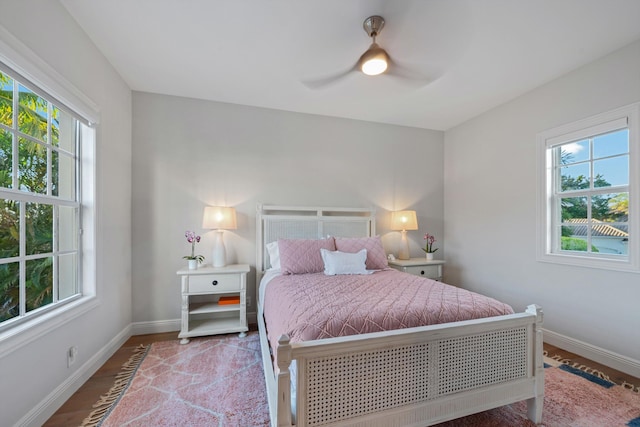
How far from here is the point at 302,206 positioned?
3.42m

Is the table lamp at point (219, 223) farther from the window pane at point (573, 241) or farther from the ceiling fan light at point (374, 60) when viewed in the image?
the window pane at point (573, 241)

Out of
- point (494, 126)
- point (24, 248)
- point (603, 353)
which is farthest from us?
point (494, 126)

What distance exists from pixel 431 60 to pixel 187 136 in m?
2.74

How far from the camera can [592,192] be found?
8.14 feet

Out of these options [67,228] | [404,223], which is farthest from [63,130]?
[404,223]

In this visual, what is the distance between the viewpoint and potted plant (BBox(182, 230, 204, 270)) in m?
2.81

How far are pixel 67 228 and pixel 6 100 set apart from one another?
94 centimetres

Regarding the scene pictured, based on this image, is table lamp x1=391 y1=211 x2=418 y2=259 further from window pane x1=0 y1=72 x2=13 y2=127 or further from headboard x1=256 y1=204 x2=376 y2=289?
window pane x1=0 y1=72 x2=13 y2=127

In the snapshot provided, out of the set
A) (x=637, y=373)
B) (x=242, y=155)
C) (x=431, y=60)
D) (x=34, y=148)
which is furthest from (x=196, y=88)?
(x=637, y=373)

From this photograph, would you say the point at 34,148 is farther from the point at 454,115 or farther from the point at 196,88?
the point at 454,115

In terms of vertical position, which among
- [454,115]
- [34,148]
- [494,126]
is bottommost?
[34,148]

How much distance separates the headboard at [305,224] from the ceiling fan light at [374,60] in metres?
1.81

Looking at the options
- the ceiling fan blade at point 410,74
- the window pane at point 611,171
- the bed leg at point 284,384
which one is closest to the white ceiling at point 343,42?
the ceiling fan blade at point 410,74

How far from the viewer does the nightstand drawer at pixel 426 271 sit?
3476 mm
